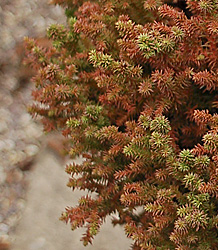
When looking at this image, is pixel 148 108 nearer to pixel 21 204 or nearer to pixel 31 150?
pixel 21 204

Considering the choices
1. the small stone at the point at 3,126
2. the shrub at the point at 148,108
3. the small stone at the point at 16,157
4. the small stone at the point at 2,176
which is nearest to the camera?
the shrub at the point at 148,108

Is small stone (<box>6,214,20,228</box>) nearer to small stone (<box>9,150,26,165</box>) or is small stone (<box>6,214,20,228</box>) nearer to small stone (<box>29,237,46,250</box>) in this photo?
small stone (<box>29,237,46,250</box>)

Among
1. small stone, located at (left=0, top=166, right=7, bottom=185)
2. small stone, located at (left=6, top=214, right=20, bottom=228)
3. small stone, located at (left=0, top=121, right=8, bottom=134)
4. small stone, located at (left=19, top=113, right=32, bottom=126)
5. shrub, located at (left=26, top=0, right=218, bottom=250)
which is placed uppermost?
small stone, located at (left=19, top=113, right=32, bottom=126)

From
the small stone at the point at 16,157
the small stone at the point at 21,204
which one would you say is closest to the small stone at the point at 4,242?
the small stone at the point at 21,204

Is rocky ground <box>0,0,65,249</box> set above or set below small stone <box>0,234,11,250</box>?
above

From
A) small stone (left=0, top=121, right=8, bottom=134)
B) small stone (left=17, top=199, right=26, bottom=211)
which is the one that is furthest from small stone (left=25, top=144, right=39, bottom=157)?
small stone (left=17, top=199, right=26, bottom=211)

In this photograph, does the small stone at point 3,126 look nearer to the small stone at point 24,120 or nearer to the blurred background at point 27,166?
the blurred background at point 27,166
